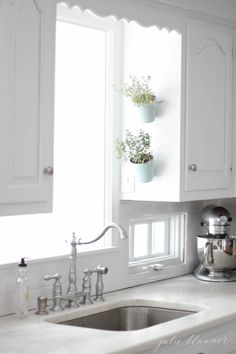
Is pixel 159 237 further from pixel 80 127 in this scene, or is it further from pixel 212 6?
pixel 212 6

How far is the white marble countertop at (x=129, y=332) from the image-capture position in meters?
2.69

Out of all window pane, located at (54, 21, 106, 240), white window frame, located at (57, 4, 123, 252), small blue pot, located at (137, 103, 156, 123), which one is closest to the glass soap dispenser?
window pane, located at (54, 21, 106, 240)

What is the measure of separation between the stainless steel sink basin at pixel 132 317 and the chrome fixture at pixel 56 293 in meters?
0.20

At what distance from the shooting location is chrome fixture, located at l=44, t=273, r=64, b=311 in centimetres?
333

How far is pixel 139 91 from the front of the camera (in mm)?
3758

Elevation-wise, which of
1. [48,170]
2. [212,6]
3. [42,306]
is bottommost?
[42,306]

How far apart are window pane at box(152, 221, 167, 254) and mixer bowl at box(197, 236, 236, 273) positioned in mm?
248

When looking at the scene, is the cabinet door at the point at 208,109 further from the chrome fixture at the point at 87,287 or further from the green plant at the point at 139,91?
the chrome fixture at the point at 87,287

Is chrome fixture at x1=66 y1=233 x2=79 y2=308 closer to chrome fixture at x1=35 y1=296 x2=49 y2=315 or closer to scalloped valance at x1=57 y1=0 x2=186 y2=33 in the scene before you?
chrome fixture at x1=35 y1=296 x2=49 y2=315

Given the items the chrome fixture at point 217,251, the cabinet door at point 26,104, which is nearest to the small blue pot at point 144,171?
the chrome fixture at point 217,251

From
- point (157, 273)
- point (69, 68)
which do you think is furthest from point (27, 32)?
point (157, 273)

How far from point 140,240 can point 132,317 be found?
26.5 inches

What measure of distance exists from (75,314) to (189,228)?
1.32m

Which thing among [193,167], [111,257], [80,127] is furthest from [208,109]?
[111,257]
